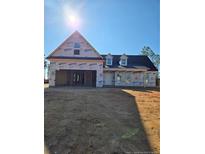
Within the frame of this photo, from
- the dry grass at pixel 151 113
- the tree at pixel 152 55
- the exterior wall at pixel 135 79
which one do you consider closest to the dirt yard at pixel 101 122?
Answer: the dry grass at pixel 151 113

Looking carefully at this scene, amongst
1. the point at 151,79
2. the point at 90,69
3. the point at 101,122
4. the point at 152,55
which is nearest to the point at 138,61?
the point at 151,79

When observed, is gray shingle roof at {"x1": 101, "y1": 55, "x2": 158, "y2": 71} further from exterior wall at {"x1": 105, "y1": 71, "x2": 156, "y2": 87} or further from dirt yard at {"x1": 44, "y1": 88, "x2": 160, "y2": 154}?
dirt yard at {"x1": 44, "y1": 88, "x2": 160, "y2": 154}

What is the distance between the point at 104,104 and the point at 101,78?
0.52 metres

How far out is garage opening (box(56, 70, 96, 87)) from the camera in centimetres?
202

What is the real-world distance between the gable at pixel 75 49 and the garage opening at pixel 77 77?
18 centimetres

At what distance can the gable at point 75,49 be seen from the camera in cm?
177
